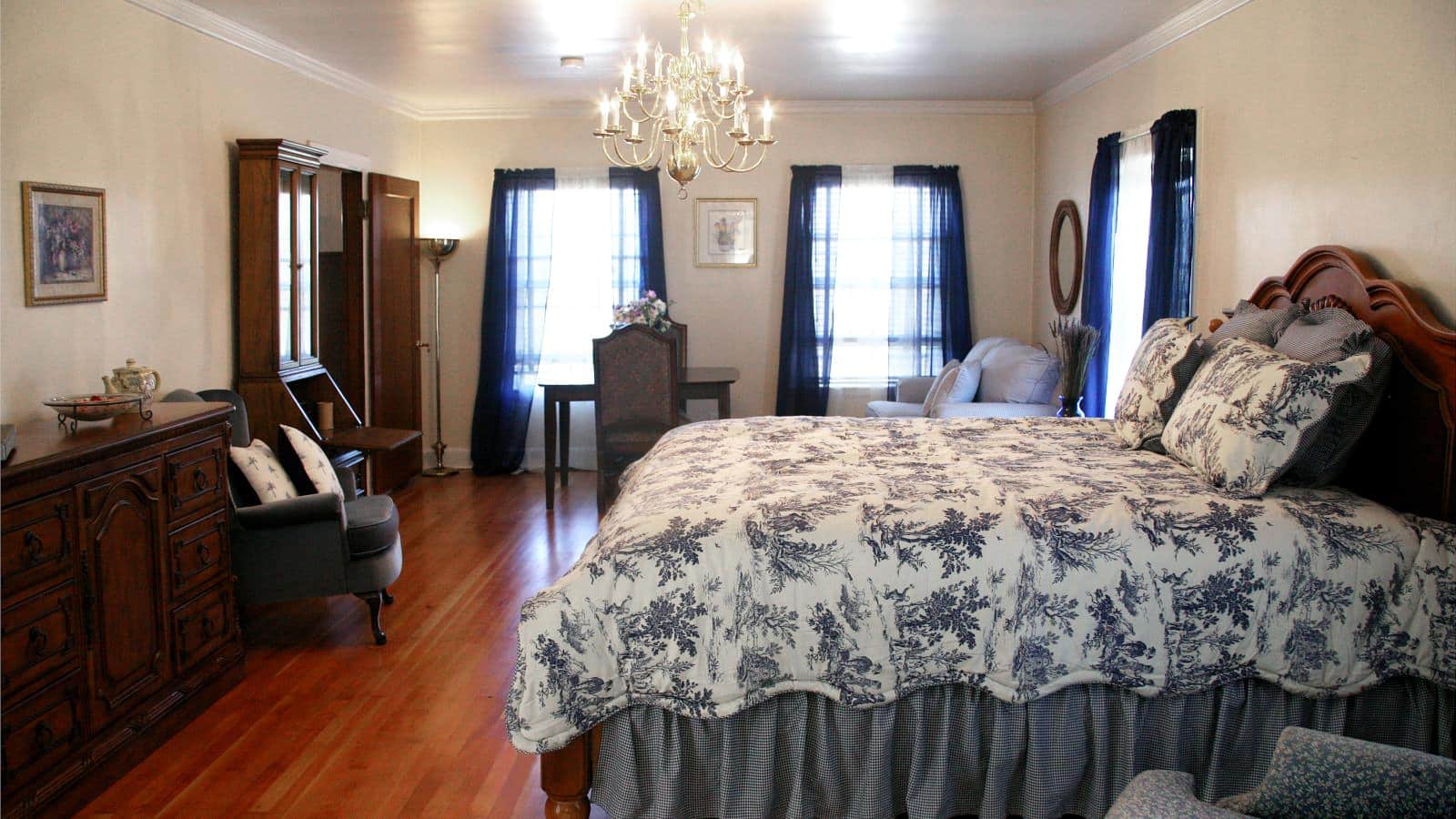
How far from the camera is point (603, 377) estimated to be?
5.80 metres

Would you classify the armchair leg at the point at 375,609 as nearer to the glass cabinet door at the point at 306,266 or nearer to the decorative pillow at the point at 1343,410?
the glass cabinet door at the point at 306,266

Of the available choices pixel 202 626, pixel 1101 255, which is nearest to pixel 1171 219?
pixel 1101 255

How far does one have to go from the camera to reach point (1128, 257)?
216 inches

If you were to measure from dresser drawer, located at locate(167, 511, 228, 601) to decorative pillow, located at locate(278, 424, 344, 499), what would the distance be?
1.78 feet

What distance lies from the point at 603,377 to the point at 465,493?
5.28ft

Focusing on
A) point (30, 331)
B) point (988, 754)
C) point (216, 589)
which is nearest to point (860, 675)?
point (988, 754)

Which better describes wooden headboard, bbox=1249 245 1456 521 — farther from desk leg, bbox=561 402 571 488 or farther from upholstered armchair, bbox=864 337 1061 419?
desk leg, bbox=561 402 571 488

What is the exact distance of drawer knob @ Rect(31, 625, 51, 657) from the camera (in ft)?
8.79

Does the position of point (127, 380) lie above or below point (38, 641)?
above

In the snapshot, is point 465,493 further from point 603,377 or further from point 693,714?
point 693,714

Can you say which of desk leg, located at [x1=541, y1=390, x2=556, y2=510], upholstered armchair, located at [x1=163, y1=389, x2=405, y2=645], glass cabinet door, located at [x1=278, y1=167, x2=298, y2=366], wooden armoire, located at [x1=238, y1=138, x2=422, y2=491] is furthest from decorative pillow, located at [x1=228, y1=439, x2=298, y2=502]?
desk leg, located at [x1=541, y1=390, x2=556, y2=510]

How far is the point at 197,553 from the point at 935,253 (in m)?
5.14

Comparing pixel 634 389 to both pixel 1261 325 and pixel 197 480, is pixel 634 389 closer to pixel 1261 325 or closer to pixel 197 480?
pixel 197 480

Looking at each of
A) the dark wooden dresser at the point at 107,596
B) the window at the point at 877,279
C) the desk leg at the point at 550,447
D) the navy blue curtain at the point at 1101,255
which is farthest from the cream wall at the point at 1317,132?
the dark wooden dresser at the point at 107,596
